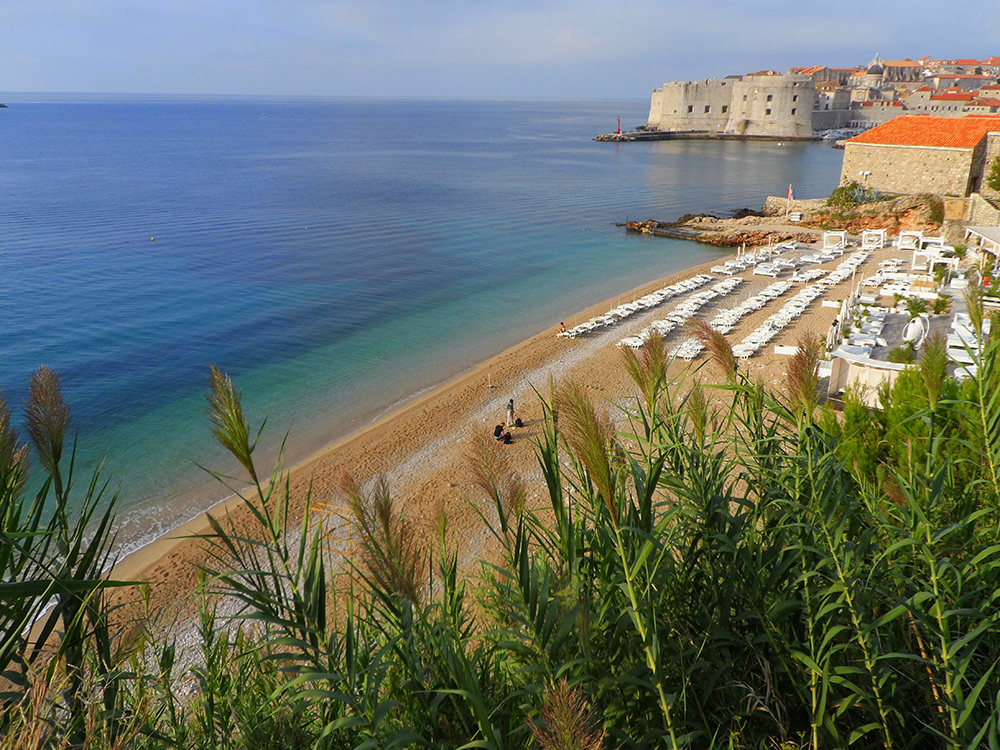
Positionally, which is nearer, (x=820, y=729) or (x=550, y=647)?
(x=550, y=647)

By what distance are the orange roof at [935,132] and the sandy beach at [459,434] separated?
43.2 feet

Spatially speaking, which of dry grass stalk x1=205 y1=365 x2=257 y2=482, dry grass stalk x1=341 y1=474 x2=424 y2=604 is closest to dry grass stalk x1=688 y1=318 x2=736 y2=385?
dry grass stalk x1=341 y1=474 x2=424 y2=604

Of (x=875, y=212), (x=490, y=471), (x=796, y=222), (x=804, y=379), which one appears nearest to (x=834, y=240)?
(x=875, y=212)

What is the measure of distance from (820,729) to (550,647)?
1027mm

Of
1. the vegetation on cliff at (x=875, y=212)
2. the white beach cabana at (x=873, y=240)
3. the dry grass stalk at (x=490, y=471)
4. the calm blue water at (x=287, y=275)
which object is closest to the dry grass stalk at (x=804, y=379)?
the dry grass stalk at (x=490, y=471)

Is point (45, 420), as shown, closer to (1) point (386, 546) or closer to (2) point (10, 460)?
(2) point (10, 460)

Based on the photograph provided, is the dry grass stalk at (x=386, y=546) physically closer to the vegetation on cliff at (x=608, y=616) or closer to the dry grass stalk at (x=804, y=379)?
the vegetation on cliff at (x=608, y=616)

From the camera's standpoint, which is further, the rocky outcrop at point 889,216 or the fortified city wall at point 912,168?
the fortified city wall at point 912,168

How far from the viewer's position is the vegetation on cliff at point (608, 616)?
1.70 metres

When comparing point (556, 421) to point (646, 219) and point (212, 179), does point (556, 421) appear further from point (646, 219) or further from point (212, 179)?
point (212, 179)

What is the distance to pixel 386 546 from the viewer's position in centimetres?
170

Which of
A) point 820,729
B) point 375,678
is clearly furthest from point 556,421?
point 820,729

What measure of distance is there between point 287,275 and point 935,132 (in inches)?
1180

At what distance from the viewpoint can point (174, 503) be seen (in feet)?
38.1
